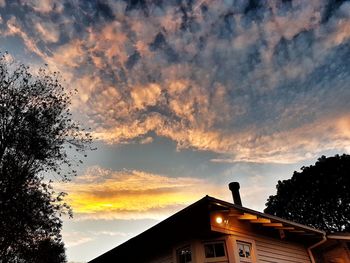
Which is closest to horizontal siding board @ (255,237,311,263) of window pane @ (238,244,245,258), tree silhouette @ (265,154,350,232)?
window pane @ (238,244,245,258)

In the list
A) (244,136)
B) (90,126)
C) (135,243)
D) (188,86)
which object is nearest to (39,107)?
(90,126)

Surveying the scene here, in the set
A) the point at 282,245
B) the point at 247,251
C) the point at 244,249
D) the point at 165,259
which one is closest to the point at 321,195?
the point at 282,245

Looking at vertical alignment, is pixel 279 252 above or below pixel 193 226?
below

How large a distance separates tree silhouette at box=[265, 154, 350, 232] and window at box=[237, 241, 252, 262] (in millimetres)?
22805

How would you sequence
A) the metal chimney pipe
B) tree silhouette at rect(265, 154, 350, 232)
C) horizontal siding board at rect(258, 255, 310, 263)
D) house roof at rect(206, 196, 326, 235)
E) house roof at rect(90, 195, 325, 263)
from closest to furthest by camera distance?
house roof at rect(206, 196, 326, 235), house roof at rect(90, 195, 325, 263), horizontal siding board at rect(258, 255, 310, 263), the metal chimney pipe, tree silhouette at rect(265, 154, 350, 232)

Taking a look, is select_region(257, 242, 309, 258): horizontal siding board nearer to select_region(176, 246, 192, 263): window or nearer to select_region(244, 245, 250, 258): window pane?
select_region(244, 245, 250, 258): window pane

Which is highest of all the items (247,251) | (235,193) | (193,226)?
(235,193)

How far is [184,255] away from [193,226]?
94cm

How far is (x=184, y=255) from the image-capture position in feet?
25.5

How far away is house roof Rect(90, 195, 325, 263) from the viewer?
23.1 feet

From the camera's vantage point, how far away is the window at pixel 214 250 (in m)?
7.27

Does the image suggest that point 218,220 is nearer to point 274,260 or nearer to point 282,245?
point 274,260

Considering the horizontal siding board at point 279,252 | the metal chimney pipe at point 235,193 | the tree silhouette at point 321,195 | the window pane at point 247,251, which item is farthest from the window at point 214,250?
the tree silhouette at point 321,195

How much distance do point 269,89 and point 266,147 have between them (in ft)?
14.0
